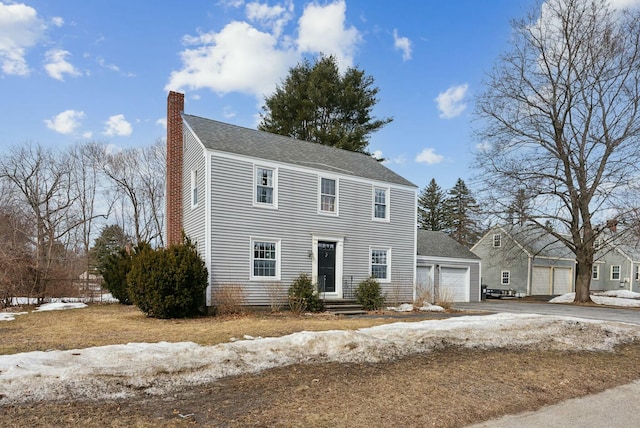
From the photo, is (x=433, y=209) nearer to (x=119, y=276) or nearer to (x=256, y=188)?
(x=256, y=188)

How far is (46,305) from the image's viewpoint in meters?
15.3

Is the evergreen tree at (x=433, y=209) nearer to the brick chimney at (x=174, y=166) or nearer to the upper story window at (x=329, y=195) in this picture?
the upper story window at (x=329, y=195)

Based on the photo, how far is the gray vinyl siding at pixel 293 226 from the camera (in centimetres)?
1404

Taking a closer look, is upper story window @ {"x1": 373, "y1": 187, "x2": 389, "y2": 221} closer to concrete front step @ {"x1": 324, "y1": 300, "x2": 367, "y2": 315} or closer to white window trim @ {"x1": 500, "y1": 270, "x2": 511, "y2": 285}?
concrete front step @ {"x1": 324, "y1": 300, "x2": 367, "y2": 315}

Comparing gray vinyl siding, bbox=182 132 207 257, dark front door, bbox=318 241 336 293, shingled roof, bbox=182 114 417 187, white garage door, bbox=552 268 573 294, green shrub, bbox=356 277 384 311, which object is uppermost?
shingled roof, bbox=182 114 417 187

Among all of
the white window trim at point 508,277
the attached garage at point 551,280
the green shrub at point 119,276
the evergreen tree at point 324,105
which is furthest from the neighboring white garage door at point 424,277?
the white window trim at point 508,277

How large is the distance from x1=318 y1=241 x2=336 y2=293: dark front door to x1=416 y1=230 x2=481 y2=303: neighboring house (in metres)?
6.47

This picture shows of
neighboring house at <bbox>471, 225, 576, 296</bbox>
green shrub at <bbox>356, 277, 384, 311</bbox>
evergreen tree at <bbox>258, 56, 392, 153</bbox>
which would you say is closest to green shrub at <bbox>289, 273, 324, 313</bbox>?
green shrub at <bbox>356, 277, 384, 311</bbox>

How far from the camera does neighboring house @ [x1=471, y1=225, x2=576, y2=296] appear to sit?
31812 millimetres

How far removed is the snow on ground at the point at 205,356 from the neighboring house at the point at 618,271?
31.4 meters

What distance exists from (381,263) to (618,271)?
29077 millimetres

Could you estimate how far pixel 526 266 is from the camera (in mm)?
32188

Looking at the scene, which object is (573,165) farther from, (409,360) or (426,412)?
(426,412)

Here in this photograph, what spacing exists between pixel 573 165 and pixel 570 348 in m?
16.8
